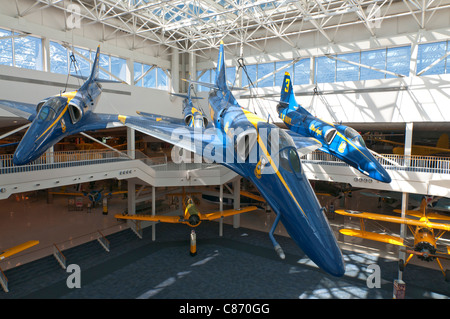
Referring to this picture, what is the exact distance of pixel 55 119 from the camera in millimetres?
9992

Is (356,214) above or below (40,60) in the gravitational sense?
below

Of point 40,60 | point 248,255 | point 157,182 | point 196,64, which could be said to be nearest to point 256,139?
point 248,255

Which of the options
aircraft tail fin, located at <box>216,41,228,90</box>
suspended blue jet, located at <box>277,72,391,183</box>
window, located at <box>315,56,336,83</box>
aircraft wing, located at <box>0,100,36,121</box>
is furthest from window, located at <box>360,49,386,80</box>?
aircraft wing, located at <box>0,100,36,121</box>

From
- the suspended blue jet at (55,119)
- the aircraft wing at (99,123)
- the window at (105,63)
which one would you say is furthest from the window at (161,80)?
the aircraft wing at (99,123)

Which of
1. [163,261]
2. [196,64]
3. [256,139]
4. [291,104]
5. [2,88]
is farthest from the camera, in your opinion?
[196,64]

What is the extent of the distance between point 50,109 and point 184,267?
954cm

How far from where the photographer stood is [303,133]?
14328 millimetres

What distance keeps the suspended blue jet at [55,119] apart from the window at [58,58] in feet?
30.3

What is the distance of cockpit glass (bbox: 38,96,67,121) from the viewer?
9.73 m

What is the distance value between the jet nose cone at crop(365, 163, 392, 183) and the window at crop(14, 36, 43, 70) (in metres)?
21.6

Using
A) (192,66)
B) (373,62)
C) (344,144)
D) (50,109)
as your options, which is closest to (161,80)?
(192,66)

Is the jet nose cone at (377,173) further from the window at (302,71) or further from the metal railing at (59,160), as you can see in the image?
the window at (302,71)

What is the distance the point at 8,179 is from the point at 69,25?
14.1 m

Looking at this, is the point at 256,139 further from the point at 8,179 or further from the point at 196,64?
the point at 196,64
